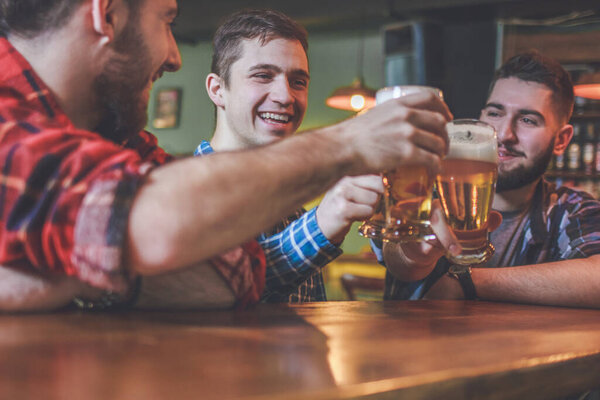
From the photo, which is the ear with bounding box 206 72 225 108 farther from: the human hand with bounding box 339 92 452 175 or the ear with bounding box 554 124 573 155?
the ear with bounding box 554 124 573 155

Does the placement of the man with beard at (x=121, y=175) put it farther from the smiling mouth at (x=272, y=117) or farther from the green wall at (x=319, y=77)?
the green wall at (x=319, y=77)

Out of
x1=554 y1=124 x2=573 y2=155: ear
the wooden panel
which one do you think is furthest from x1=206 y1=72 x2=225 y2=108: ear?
the wooden panel

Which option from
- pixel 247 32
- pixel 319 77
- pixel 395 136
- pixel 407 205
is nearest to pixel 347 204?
pixel 407 205

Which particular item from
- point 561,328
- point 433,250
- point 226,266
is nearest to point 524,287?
point 433,250

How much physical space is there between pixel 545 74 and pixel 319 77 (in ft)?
15.8

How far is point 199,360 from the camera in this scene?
552 mm

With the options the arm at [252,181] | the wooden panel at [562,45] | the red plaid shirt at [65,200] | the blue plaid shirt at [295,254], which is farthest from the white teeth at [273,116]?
the wooden panel at [562,45]

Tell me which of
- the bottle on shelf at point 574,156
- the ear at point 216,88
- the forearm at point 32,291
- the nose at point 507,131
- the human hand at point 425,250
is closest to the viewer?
the forearm at point 32,291

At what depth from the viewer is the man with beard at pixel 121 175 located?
2.19 ft

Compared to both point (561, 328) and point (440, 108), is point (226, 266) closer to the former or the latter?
point (440, 108)

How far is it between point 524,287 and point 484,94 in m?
4.22

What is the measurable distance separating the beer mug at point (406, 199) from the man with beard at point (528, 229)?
0.98 feet

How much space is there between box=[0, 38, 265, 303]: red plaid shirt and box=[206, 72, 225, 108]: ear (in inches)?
44.0

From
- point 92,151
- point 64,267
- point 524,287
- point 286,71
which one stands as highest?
point 286,71
